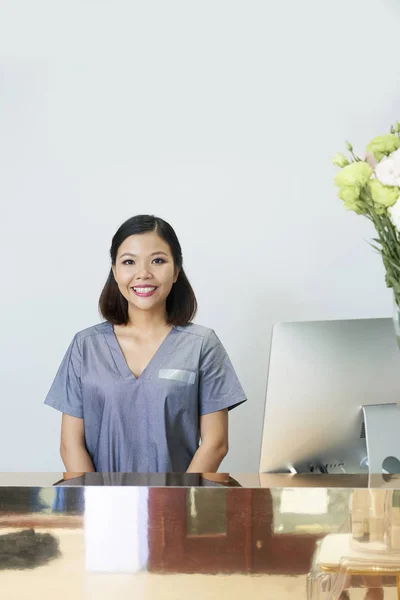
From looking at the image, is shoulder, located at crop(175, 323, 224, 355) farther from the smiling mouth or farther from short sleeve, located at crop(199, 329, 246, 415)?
the smiling mouth

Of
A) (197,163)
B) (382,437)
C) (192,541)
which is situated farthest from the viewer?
(197,163)

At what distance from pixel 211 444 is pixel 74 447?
1.14ft

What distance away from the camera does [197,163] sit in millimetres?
3027

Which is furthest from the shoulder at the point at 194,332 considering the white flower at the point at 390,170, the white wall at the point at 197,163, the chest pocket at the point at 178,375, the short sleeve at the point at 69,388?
the white flower at the point at 390,170

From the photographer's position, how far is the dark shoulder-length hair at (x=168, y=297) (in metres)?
2.26

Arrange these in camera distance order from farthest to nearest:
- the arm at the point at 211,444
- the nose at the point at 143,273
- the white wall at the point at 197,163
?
1. the white wall at the point at 197,163
2. the nose at the point at 143,273
3. the arm at the point at 211,444

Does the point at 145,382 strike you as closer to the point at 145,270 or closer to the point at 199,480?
the point at 145,270

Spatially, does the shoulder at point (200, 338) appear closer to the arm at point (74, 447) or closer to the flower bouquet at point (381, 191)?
the arm at point (74, 447)

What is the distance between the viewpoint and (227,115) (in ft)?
9.95

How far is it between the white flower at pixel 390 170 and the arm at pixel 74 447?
1.23m

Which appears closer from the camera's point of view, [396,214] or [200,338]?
[396,214]

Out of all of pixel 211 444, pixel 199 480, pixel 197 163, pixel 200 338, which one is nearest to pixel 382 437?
pixel 199 480

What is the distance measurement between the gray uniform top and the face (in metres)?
0.13

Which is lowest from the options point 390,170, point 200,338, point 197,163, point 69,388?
point 69,388
